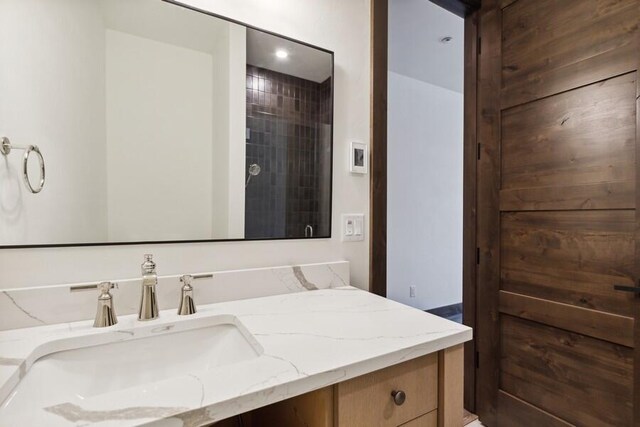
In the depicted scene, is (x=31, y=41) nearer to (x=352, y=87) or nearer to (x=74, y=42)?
(x=74, y=42)

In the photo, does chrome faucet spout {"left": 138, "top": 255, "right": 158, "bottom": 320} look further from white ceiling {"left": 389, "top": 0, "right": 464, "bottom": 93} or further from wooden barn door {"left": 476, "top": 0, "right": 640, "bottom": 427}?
white ceiling {"left": 389, "top": 0, "right": 464, "bottom": 93}

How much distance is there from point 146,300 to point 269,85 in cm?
85

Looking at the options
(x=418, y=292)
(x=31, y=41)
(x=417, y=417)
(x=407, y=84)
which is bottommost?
(x=418, y=292)

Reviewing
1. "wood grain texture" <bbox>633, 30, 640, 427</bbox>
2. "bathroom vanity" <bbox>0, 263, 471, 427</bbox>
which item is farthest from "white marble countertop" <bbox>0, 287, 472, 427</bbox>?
"wood grain texture" <bbox>633, 30, 640, 427</bbox>

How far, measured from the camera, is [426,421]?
2.60 ft

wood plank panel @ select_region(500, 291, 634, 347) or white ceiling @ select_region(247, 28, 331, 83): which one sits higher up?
white ceiling @ select_region(247, 28, 331, 83)

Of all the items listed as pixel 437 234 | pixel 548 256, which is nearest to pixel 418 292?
pixel 437 234

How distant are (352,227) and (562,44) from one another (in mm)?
1183

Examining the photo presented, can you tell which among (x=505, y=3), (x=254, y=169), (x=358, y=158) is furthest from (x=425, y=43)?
(x=254, y=169)

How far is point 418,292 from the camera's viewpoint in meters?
3.34

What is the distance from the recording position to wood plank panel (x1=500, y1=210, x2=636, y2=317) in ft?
3.92

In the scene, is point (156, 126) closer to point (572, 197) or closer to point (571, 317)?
point (572, 197)

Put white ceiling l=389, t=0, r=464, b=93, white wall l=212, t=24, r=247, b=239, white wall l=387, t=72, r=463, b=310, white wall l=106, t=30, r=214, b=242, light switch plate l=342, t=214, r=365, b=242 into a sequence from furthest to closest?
white wall l=387, t=72, r=463, b=310, white ceiling l=389, t=0, r=464, b=93, light switch plate l=342, t=214, r=365, b=242, white wall l=212, t=24, r=247, b=239, white wall l=106, t=30, r=214, b=242

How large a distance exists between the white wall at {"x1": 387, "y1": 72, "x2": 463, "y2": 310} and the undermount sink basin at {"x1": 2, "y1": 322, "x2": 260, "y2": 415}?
245cm
